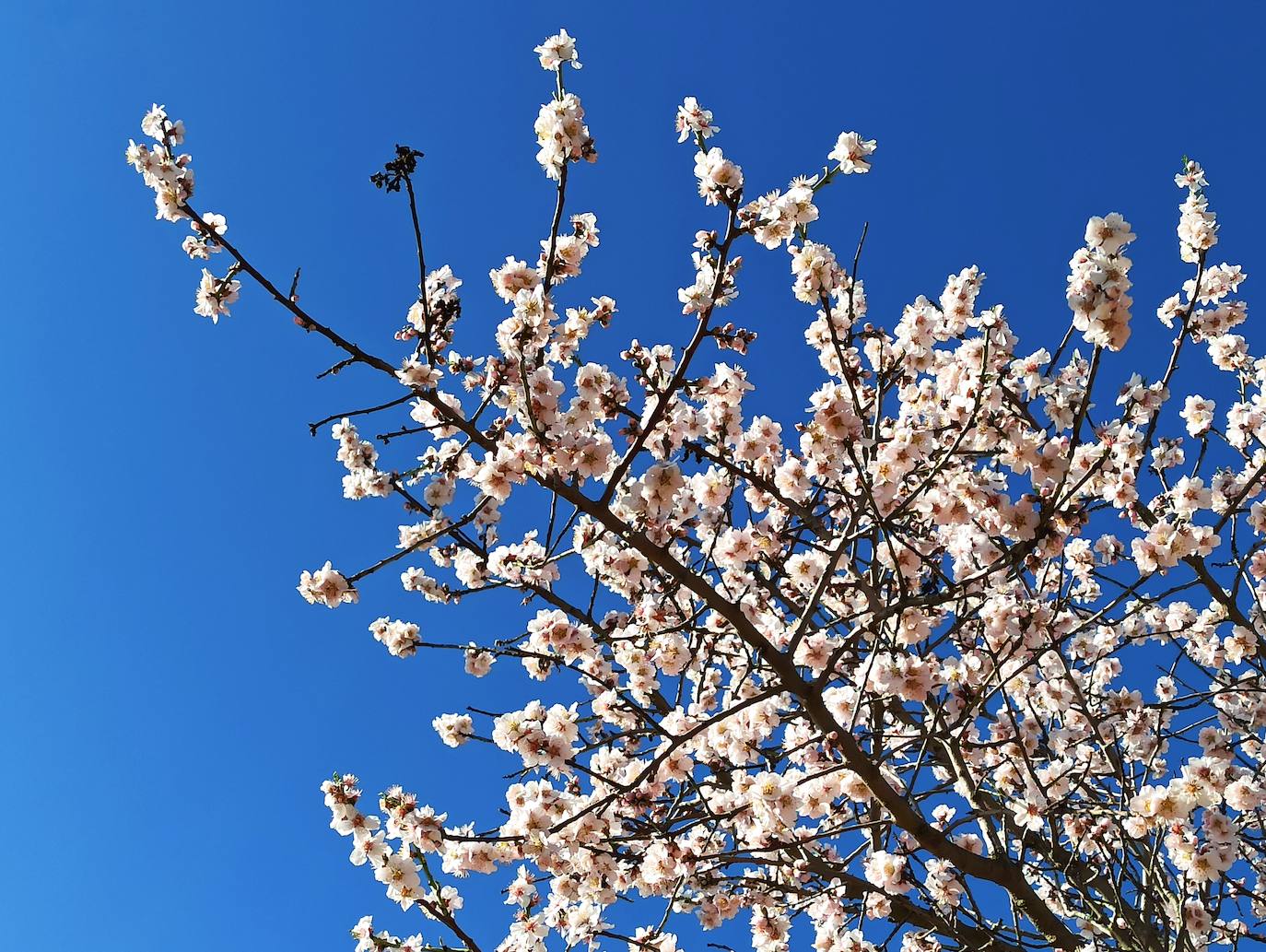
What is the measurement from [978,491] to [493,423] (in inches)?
97.5

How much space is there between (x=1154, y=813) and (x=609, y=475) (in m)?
3.33

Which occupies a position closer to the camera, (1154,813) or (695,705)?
(1154,813)

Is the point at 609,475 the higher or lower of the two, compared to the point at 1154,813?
higher

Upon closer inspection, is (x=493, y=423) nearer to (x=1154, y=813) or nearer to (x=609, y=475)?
(x=609, y=475)

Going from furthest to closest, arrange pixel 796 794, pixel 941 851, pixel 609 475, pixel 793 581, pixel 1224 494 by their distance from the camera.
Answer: pixel 1224 494 → pixel 793 581 → pixel 796 794 → pixel 941 851 → pixel 609 475

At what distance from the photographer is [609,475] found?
4.36 metres

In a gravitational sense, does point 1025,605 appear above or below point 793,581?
below

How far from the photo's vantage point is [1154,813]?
4.87 meters

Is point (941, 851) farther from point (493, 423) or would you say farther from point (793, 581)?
point (493, 423)

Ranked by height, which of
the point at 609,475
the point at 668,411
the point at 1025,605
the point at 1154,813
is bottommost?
the point at 1154,813

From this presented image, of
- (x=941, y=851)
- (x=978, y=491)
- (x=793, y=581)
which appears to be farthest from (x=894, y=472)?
(x=941, y=851)

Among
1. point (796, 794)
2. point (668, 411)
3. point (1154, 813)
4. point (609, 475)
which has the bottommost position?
point (1154, 813)

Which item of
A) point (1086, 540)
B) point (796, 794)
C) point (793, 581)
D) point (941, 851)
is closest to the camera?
point (941, 851)

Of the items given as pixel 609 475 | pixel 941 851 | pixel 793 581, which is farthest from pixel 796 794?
pixel 609 475
